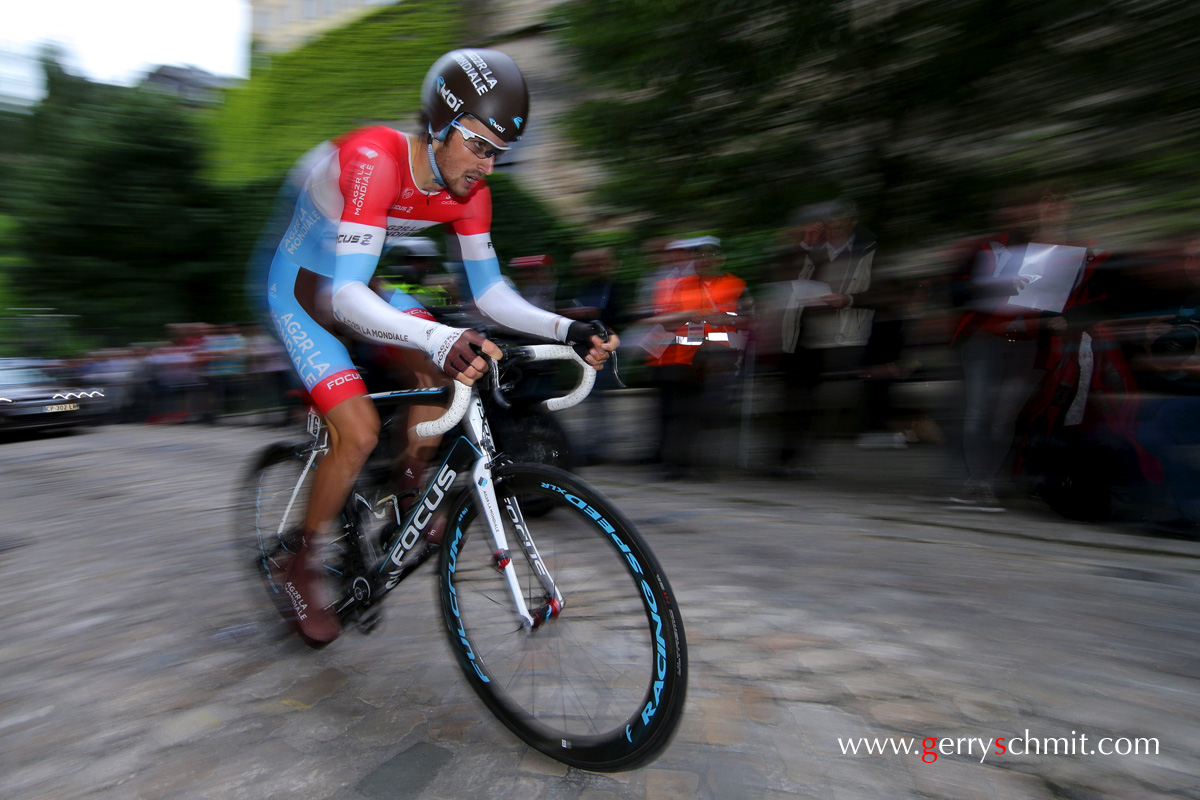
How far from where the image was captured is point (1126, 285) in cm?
476

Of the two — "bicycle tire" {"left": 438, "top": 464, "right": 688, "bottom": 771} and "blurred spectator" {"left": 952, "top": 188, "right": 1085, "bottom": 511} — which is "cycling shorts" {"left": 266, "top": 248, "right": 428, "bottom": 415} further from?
"blurred spectator" {"left": 952, "top": 188, "right": 1085, "bottom": 511}

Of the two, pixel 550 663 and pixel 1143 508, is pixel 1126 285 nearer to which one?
pixel 1143 508

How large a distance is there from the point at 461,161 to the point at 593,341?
2.57ft

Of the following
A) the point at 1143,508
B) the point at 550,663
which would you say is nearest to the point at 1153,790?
the point at 550,663

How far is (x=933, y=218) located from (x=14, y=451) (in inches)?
498

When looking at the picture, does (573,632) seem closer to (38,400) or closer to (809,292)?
(809,292)

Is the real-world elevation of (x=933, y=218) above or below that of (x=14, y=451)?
above

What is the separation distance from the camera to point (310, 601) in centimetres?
310

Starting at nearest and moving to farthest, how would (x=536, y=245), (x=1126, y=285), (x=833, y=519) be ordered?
(x=1126, y=285)
(x=833, y=519)
(x=536, y=245)

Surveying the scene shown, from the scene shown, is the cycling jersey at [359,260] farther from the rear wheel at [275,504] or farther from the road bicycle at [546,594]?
the rear wheel at [275,504]

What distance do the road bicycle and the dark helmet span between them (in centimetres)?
78

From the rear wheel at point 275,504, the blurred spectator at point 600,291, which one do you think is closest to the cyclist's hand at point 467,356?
the rear wheel at point 275,504

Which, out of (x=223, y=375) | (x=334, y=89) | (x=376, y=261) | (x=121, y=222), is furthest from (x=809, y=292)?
(x=121, y=222)

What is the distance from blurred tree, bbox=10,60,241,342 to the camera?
77.7 ft
